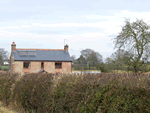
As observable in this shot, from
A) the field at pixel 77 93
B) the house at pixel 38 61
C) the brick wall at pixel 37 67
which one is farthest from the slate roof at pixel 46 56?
the field at pixel 77 93

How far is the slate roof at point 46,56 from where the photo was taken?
4406cm

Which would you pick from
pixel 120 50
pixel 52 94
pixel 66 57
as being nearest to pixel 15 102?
pixel 52 94

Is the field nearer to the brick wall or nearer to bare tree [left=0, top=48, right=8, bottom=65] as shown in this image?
the brick wall

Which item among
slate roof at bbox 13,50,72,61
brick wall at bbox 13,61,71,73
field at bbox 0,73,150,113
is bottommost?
field at bbox 0,73,150,113

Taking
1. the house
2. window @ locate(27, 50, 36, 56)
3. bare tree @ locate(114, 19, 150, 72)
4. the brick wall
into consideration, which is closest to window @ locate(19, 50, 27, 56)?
the house

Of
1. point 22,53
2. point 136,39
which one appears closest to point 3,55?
point 22,53

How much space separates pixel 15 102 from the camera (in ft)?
35.2

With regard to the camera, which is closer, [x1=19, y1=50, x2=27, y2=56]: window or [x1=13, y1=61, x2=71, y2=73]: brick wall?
[x1=13, y1=61, x2=71, y2=73]: brick wall

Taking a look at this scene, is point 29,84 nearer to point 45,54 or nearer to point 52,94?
point 52,94

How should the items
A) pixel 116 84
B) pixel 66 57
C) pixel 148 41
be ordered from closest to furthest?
pixel 116 84 < pixel 148 41 < pixel 66 57

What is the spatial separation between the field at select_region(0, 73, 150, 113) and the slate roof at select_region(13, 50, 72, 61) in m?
32.2

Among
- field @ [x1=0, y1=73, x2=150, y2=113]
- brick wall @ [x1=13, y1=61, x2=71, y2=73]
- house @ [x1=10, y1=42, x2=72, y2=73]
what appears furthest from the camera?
house @ [x1=10, y1=42, x2=72, y2=73]

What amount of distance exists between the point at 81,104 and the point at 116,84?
64.6 inches

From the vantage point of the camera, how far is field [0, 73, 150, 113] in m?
5.94
